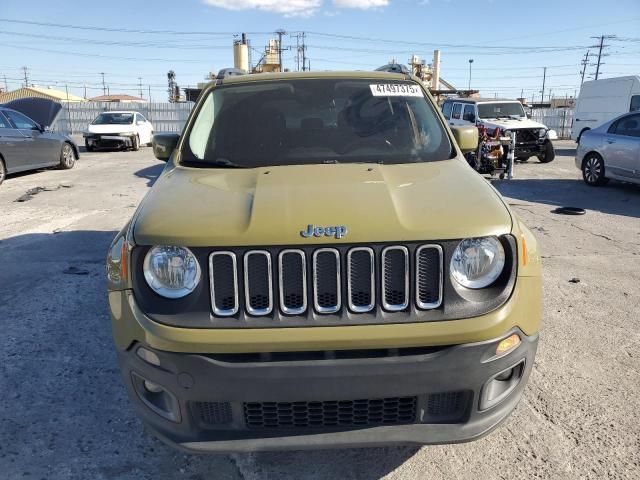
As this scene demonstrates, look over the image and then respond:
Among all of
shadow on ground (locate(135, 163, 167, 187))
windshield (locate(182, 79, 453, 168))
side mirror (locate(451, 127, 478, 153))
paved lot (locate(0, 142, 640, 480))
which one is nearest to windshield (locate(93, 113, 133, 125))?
shadow on ground (locate(135, 163, 167, 187))

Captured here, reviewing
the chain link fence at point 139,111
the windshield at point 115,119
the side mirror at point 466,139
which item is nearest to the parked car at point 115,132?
the windshield at point 115,119

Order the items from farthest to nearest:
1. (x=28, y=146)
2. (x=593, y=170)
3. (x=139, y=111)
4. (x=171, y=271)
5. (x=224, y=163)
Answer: (x=139, y=111), (x=28, y=146), (x=593, y=170), (x=224, y=163), (x=171, y=271)

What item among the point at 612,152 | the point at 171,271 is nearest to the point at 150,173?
the point at 612,152

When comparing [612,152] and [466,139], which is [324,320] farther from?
[612,152]

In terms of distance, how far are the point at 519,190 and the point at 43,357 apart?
31.4ft

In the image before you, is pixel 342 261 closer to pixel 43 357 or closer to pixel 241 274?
pixel 241 274

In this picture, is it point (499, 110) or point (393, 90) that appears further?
point (499, 110)

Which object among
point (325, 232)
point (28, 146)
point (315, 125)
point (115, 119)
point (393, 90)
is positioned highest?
point (393, 90)

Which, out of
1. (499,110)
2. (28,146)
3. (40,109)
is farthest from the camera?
(40,109)

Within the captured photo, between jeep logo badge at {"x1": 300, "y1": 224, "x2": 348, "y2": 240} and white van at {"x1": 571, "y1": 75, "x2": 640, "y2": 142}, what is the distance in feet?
61.9

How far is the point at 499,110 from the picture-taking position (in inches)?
617

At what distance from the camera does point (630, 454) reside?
103 inches

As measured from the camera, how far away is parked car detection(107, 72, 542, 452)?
2029mm

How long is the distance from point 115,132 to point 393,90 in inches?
742
